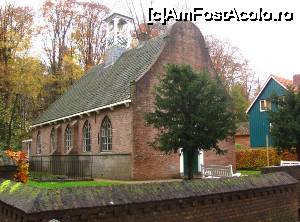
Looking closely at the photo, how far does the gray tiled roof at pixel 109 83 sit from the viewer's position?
74.9ft

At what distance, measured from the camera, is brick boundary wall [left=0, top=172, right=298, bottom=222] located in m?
7.23

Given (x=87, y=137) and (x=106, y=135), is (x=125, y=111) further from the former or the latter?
(x=87, y=137)

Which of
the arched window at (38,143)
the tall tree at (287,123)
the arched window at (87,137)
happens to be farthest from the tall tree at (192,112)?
the arched window at (38,143)

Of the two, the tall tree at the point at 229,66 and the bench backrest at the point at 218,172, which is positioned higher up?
the tall tree at the point at 229,66

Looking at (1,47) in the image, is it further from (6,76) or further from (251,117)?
(251,117)

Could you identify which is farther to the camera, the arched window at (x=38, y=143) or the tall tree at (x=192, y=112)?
the arched window at (x=38, y=143)

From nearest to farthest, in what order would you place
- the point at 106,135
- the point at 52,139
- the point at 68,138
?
1. the point at 106,135
2. the point at 68,138
3. the point at 52,139

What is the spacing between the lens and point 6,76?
34.1 meters

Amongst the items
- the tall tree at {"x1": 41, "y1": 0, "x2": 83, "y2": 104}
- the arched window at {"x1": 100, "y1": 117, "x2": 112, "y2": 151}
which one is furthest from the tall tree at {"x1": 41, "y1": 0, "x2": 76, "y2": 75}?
the arched window at {"x1": 100, "y1": 117, "x2": 112, "y2": 151}

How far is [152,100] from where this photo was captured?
2122 centimetres

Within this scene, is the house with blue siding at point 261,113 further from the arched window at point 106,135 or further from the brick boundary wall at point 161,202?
the brick boundary wall at point 161,202

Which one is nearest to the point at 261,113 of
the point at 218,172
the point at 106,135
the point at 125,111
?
the point at 106,135

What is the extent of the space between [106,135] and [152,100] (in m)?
4.12

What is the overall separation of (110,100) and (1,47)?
17314 mm
